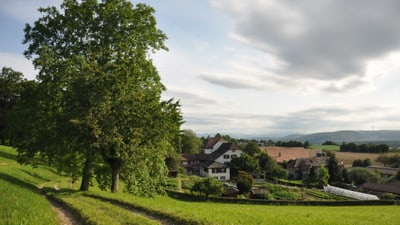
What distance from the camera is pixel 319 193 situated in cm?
6469

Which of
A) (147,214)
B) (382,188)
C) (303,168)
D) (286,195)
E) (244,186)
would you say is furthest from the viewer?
(303,168)

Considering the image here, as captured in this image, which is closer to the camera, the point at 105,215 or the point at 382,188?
the point at 105,215

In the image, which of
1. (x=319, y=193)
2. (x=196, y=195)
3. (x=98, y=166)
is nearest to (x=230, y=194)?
(x=196, y=195)

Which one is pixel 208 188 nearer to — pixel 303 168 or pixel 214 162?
pixel 214 162

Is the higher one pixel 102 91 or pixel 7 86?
pixel 7 86

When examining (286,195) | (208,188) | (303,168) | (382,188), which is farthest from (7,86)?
(303,168)

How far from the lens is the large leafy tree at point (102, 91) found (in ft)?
69.8

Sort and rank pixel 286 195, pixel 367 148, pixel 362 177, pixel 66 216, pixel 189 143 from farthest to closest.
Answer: pixel 367 148 → pixel 189 143 → pixel 362 177 → pixel 286 195 → pixel 66 216

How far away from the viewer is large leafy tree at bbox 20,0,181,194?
838 inches

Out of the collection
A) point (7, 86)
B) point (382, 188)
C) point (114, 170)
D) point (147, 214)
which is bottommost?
point (382, 188)

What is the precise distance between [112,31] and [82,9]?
107 inches

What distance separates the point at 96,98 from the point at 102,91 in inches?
25.4

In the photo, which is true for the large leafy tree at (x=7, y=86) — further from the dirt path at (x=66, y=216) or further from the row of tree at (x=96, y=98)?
the dirt path at (x=66, y=216)

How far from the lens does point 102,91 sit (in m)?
21.5
